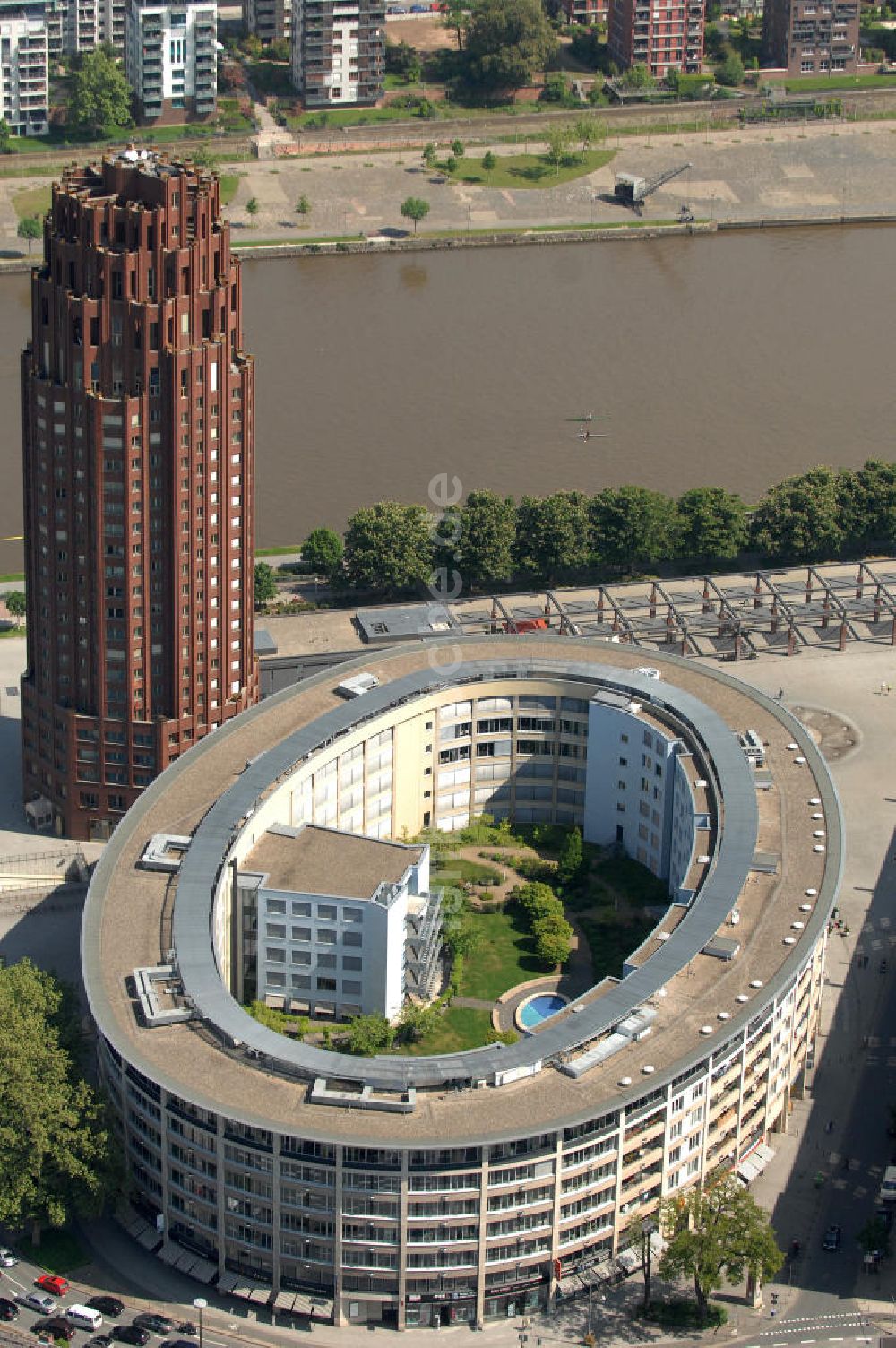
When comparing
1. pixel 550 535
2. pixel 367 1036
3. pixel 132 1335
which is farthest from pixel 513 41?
pixel 132 1335

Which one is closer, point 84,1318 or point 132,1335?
point 132,1335

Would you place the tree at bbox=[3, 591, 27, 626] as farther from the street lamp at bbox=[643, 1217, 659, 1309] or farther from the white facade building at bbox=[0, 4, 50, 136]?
the white facade building at bbox=[0, 4, 50, 136]

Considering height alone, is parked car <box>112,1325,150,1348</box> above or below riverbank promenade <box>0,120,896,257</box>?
below

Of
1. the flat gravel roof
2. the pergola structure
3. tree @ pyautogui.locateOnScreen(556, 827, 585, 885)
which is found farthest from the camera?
the pergola structure

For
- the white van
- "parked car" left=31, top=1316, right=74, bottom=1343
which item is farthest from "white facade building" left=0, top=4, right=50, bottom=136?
"parked car" left=31, top=1316, right=74, bottom=1343

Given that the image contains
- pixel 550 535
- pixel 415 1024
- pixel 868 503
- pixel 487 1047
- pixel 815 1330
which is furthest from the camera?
pixel 868 503

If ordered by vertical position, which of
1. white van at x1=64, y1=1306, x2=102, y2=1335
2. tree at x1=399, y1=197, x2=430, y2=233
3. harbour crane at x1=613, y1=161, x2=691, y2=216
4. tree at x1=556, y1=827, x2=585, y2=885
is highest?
harbour crane at x1=613, y1=161, x2=691, y2=216

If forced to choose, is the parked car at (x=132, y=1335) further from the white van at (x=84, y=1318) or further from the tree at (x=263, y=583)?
the tree at (x=263, y=583)

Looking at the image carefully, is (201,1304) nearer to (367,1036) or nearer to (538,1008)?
(367,1036)
